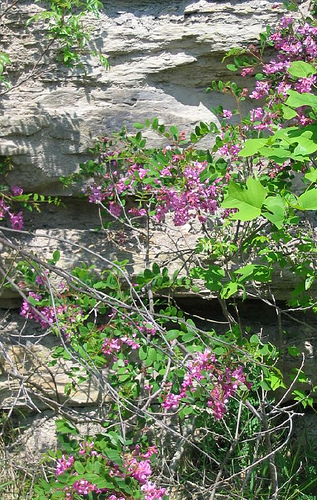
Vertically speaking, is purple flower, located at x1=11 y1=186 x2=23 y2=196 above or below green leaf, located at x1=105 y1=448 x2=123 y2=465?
above

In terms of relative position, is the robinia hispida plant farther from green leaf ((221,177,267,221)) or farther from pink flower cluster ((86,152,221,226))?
green leaf ((221,177,267,221))

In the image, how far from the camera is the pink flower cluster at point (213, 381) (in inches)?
95.0

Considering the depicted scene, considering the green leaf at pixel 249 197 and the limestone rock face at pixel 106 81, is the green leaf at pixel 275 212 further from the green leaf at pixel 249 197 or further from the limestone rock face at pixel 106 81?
the limestone rock face at pixel 106 81

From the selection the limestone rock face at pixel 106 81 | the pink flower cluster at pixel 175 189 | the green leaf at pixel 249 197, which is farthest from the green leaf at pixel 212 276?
the green leaf at pixel 249 197

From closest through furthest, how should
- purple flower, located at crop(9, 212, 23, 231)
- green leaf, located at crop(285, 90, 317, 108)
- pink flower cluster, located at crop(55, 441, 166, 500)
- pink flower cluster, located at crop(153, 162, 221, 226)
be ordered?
green leaf, located at crop(285, 90, 317, 108) → pink flower cluster, located at crop(55, 441, 166, 500) → pink flower cluster, located at crop(153, 162, 221, 226) → purple flower, located at crop(9, 212, 23, 231)

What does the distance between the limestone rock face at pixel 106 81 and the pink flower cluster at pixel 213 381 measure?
1.20 metres

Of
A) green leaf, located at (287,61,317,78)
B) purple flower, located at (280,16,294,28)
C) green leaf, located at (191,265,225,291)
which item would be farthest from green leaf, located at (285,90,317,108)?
purple flower, located at (280,16,294,28)

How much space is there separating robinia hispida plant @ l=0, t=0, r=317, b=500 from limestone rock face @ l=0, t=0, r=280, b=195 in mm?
134

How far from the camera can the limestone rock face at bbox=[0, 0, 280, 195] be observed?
3020 millimetres

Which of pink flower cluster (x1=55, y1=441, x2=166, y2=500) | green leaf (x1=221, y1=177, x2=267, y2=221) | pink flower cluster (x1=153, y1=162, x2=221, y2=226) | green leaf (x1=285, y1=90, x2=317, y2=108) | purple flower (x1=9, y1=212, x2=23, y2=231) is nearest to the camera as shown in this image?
green leaf (x1=221, y1=177, x2=267, y2=221)

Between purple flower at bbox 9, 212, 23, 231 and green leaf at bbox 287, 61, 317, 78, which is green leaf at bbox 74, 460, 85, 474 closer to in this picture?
purple flower at bbox 9, 212, 23, 231

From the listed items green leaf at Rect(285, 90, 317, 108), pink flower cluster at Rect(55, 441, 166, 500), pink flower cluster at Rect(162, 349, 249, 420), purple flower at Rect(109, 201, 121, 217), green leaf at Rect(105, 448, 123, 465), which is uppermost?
green leaf at Rect(285, 90, 317, 108)

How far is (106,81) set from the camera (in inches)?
120

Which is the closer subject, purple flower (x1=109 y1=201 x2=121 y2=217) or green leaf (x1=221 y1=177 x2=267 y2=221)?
green leaf (x1=221 y1=177 x2=267 y2=221)
